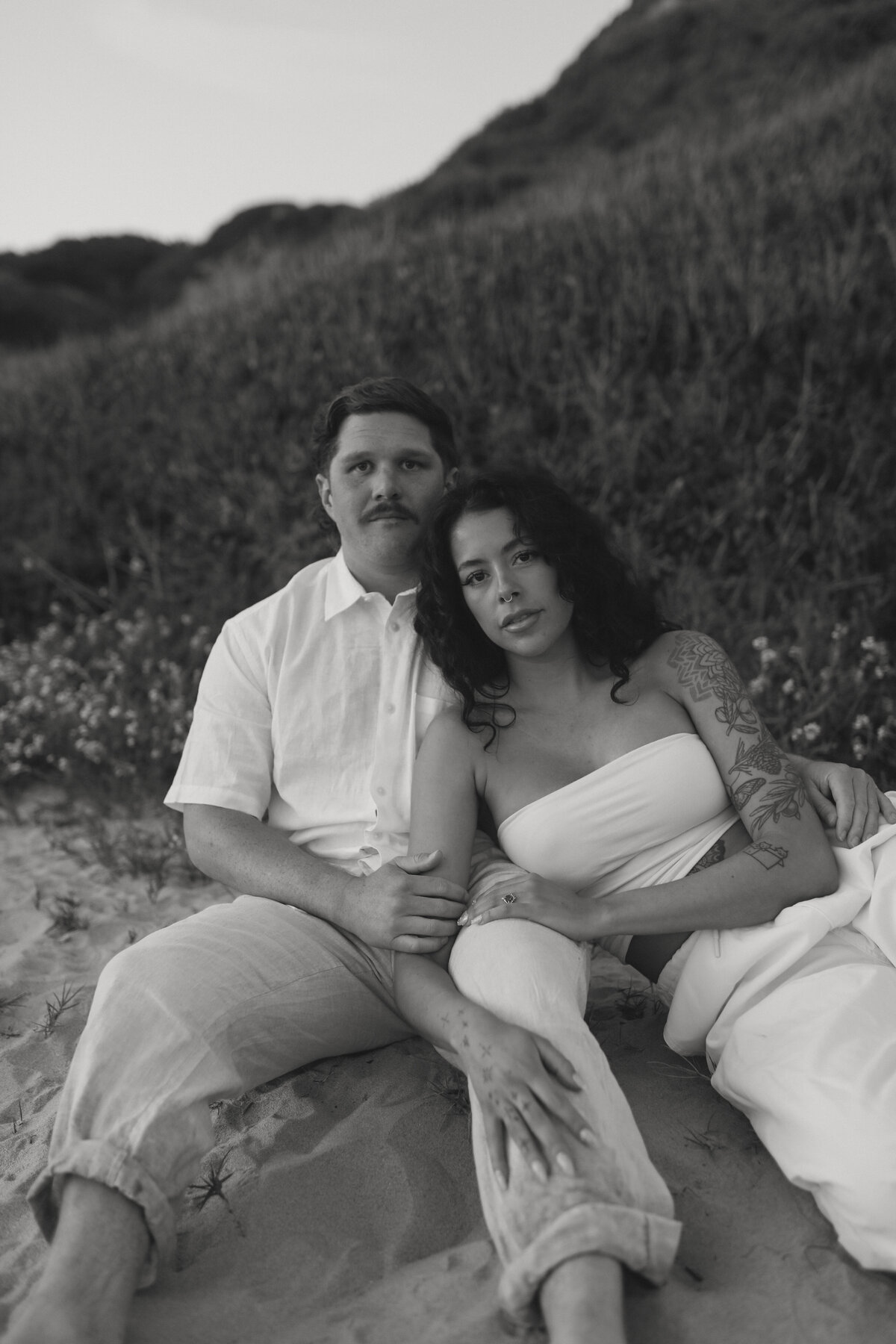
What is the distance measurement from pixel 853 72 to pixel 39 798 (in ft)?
38.9

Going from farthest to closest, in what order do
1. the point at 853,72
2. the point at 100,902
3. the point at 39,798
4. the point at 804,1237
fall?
the point at 853,72, the point at 39,798, the point at 100,902, the point at 804,1237

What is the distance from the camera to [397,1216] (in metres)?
2.30

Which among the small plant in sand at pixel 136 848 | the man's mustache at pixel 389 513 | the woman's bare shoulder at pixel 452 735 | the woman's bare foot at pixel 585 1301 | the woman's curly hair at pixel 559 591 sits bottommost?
the small plant in sand at pixel 136 848

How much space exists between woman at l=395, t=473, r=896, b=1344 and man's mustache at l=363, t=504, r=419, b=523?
27 centimetres

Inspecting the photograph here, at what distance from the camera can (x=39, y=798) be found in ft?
16.8

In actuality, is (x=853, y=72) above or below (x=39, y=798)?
above

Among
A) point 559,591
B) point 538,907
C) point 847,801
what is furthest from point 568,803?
point 847,801

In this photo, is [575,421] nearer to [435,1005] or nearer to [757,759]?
[757,759]

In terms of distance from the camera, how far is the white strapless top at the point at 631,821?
2578mm

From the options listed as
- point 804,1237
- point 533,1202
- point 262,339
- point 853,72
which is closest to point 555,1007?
point 533,1202

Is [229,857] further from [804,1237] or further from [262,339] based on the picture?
[262,339]

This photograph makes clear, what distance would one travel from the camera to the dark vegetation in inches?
207

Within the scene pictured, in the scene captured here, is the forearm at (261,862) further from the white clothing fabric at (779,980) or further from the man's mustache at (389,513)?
the man's mustache at (389,513)

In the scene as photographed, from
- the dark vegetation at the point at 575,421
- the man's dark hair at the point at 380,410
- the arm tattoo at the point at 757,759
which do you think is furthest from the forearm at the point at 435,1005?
A: the dark vegetation at the point at 575,421
